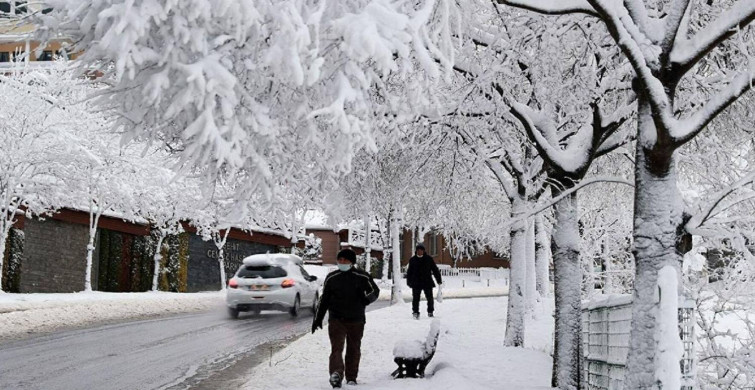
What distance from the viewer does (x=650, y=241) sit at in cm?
663

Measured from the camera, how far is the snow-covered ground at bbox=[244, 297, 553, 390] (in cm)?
926

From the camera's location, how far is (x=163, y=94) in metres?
4.79

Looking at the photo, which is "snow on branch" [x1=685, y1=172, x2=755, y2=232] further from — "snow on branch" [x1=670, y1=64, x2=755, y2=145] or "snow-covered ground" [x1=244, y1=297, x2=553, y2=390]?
"snow-covered ground" [x1=244, y1=297, x2=553, y2=390]

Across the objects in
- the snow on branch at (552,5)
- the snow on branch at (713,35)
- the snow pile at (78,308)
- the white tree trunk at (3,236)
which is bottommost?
the snow pile at (78,308)

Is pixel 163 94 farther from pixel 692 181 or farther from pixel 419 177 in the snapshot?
pixel 692 181

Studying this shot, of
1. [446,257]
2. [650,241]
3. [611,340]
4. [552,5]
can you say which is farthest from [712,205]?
[446,257]

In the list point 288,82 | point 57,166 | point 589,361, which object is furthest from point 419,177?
point 57,166

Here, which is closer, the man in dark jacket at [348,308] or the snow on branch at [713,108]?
the snow on branch at [713,108]

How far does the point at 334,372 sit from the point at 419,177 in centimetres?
383

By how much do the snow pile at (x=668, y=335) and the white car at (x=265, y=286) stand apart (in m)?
13.6

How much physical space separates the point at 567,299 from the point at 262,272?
35.3 ft

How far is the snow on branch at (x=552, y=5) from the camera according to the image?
6352 mm

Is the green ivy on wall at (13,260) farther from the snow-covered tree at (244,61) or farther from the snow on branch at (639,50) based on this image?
the snow on branch at (639,50)

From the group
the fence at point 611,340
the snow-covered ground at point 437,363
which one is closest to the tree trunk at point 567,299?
the fence at point 611,340
